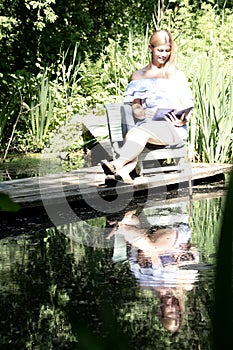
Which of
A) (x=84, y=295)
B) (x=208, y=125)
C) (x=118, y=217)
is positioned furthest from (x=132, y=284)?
(x=208, y=125)

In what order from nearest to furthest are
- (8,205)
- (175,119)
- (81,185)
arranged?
(8,205)
(81,185)
(175,119)

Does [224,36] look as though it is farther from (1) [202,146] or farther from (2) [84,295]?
(2) [84,295]

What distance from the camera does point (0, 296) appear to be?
3.78 meters

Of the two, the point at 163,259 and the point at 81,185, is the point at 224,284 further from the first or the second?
the point at 81,185

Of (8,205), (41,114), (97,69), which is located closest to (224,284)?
(8,205)

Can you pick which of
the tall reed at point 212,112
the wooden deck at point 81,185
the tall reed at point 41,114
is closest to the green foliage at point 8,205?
the wooden deck at point 81,185

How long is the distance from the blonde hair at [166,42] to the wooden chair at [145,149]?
47cm

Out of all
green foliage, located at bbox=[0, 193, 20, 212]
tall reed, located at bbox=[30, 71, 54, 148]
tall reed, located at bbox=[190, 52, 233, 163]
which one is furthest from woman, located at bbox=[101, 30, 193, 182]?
green foliage, located at bbox=[0, 193, 20, 212]

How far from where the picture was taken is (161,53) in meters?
7.54

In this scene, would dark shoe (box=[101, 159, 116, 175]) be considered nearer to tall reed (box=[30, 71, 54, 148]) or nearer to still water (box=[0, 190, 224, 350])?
still water (box=[0, 190, 224, 350])

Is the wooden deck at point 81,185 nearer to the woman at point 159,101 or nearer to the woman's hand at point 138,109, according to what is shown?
the woman at point 159,101

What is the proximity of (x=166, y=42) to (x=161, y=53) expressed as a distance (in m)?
0.10

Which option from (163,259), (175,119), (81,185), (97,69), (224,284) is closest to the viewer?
(224,284)

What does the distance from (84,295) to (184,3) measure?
1112 cm
